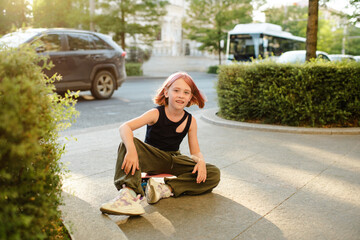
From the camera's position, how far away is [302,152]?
525 cm

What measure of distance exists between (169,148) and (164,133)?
0.16m

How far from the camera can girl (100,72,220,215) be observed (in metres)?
3.08

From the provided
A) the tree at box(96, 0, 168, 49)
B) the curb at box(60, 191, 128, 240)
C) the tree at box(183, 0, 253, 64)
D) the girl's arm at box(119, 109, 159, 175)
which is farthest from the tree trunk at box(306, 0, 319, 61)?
the tree at box(183, 0, 253, 64)

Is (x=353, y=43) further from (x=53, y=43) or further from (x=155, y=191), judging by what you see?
(x=155, y=191)

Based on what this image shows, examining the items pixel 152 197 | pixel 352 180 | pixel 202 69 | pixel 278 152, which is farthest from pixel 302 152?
pixel 202 69

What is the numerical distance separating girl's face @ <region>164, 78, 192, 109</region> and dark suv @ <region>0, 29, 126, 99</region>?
7.19 meters

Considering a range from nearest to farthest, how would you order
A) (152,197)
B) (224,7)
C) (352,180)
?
(152,197)
(352,180)
(224,7)

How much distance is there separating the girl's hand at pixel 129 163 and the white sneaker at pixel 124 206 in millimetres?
157

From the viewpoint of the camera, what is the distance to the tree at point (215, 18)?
3516 cm

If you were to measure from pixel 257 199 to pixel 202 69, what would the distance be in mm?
42548

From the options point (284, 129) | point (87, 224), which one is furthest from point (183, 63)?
point (87, 224)

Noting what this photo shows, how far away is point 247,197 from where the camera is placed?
3422mm

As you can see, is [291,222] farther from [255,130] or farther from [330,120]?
[330,120]

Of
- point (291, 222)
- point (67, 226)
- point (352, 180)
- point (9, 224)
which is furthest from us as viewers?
point (352, 180)
